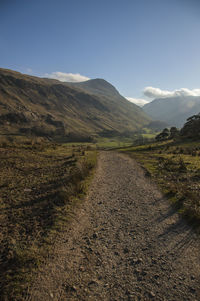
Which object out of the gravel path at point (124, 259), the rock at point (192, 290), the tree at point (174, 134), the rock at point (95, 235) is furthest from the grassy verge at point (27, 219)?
the tree at point (174, 134)

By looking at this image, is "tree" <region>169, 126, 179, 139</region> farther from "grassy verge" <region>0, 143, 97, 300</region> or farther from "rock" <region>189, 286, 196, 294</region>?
"rock" <region>189, 286, 196, 294</region>

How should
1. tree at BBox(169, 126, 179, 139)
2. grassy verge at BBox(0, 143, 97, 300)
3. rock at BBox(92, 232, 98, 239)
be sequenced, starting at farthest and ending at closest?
tree at BBox(169, 126, 179, 139)
rock at BBox(92, 232, 98, 239)
grassy verge at BBox(0, 143, 97, 300)

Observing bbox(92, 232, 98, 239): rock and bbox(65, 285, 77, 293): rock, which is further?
bbox(92, 232, 98, 239): rock

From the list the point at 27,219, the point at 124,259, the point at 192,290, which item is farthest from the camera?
the point at 27,219

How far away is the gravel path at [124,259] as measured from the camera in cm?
448

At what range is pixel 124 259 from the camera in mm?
5699

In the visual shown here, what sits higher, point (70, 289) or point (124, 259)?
point (124, 259)

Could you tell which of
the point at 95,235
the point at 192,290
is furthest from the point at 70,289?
the point at 192,290

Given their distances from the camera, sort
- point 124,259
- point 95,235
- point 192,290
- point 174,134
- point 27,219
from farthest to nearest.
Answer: point 174,134 → point 27,219 → point 95,235 → point 124,259 → point 192,290

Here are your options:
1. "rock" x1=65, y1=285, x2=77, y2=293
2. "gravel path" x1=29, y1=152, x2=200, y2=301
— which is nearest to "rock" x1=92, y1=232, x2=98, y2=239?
"gravel path" x1=29, y1=152, x2=200, y2=301

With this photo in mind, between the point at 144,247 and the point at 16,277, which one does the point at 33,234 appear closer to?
the point at 16,277

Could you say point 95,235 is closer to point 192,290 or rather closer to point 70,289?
point 70,289

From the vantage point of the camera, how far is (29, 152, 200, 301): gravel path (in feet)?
14.7

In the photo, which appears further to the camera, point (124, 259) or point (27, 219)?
point (27, 219)
